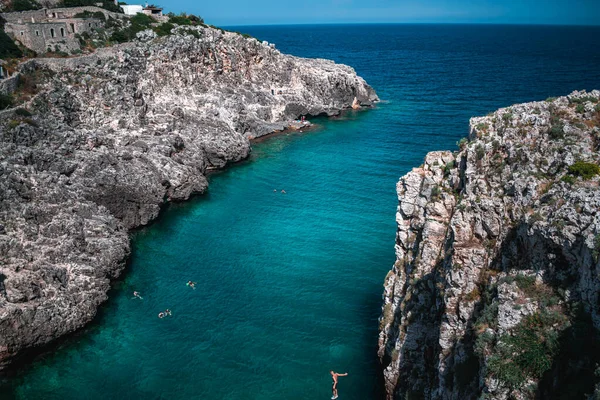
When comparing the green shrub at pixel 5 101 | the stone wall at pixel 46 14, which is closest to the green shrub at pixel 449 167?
the green shrub at pixel 5 101

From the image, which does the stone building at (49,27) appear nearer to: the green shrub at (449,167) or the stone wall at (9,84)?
the stone wall at (9,84)

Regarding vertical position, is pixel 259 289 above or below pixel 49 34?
below

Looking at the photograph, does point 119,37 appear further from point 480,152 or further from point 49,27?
point 480,152

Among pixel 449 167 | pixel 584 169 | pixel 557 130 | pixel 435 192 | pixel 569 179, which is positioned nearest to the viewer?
pixel 569 179

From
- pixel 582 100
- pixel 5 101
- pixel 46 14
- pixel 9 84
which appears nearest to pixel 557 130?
pixel 582 100

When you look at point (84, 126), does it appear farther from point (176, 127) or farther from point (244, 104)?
point (244, 104)

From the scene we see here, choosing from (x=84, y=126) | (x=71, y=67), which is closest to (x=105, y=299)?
(x=84, y=126)
